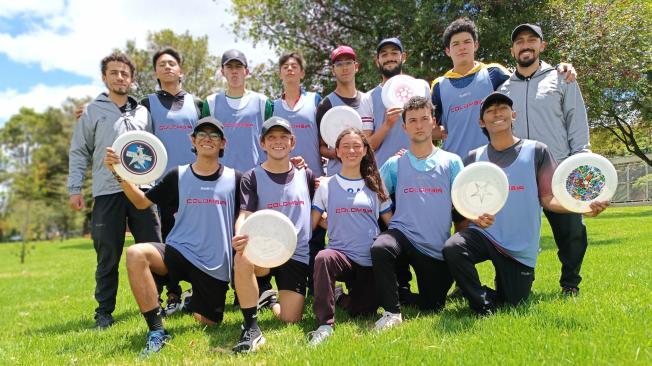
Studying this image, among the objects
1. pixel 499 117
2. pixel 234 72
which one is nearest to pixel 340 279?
pixel 499 117

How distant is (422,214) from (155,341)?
269cm

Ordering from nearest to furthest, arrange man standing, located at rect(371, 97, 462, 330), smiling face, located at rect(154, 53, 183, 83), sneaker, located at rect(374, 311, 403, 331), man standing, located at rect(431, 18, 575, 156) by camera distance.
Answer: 1. sneaker, located at rect(374, 311, 403, 331)
2. man standing, located at rect(371, 97, 462, 330)
3. man standing, located at rect(431, 18, 575, 156)
4. smiling face, located at rect(154, 53, 183, 83)

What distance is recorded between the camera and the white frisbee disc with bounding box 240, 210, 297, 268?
4.02 m

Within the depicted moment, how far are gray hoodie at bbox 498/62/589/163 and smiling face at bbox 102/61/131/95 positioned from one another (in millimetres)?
4481

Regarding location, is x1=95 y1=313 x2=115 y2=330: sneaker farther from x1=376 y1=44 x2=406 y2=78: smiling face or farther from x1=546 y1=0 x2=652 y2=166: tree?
x1=546 y1=0 x2=652 y2=166: tree

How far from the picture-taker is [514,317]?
12.8ft

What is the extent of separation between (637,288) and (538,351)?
2.51 metres

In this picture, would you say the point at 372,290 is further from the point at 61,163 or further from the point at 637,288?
the point at 61,163

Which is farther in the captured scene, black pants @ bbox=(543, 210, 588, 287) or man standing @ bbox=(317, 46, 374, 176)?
man standing @ bbox=(317, 46, 374, 176)

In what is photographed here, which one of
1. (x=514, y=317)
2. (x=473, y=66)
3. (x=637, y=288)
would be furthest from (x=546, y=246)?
(x=514, y=317)

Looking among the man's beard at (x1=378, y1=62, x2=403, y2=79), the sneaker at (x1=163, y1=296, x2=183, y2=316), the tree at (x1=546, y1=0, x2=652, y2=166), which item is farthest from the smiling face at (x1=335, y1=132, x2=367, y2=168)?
the tree at (x1=546, y1=0, x2=652, y2=166)

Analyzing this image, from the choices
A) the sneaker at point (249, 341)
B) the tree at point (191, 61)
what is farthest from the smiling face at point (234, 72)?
the tree at point (191, 61)

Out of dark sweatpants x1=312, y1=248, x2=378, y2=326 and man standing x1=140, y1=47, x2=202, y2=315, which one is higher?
man standing x1=140, y1=47, x2=202, y2=315

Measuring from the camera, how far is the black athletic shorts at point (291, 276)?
188 inches
